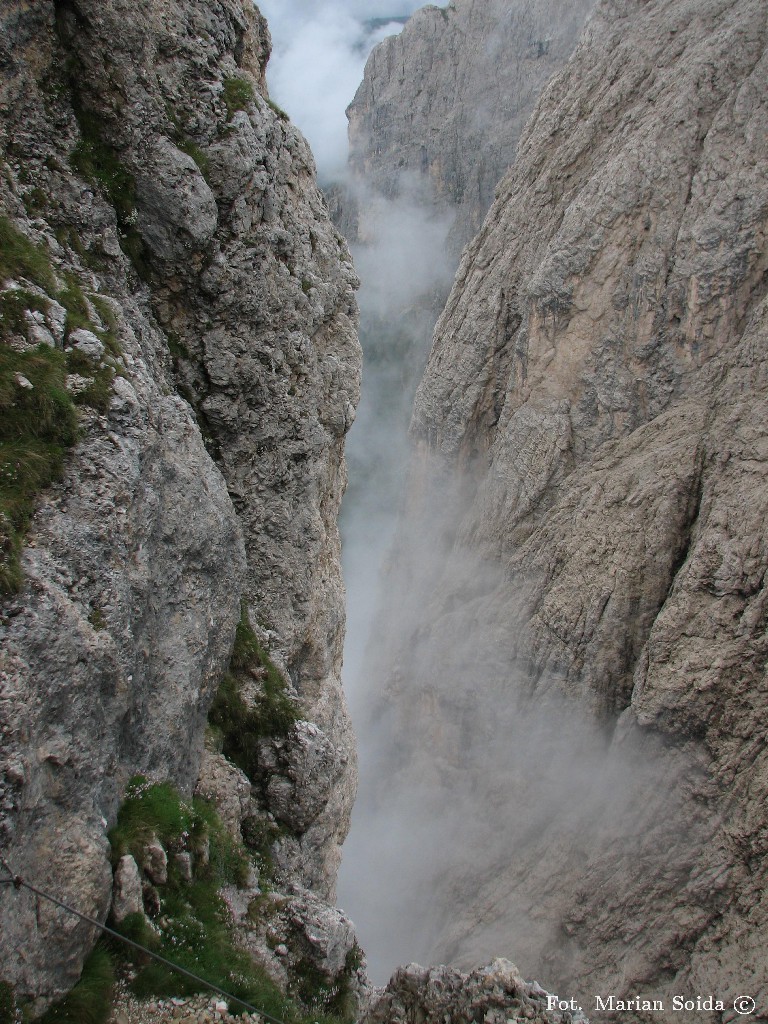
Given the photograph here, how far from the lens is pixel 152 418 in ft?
29.7

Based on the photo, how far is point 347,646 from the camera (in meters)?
53.0

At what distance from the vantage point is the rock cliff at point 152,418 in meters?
6.30

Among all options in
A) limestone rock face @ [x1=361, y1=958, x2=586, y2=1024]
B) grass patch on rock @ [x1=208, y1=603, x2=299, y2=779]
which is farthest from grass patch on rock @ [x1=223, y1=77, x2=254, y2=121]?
limestone rock face @ [x1=361, y1=958, x2=586, y2=1024]

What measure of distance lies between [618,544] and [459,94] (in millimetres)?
68333

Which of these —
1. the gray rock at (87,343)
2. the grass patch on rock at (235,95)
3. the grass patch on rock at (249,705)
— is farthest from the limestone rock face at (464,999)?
the grass patch on rock at (235,95)

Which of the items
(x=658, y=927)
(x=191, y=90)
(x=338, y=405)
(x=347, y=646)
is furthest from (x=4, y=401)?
(x=347, y=646)

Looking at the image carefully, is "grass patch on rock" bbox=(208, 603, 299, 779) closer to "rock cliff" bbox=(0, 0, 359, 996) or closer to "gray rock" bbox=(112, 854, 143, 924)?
"rock cliff" bbox=(0, 0, 359, 996)

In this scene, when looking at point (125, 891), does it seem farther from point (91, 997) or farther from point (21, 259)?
point (21, 259)

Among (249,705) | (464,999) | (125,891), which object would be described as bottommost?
(125,891)

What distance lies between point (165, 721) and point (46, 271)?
574 centimetres

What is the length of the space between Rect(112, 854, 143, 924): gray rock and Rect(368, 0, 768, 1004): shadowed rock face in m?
16.4

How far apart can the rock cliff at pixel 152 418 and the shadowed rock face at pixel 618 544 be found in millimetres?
10847

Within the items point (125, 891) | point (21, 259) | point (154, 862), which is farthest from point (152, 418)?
point (125, 891)

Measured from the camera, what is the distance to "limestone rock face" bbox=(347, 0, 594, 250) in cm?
6806
